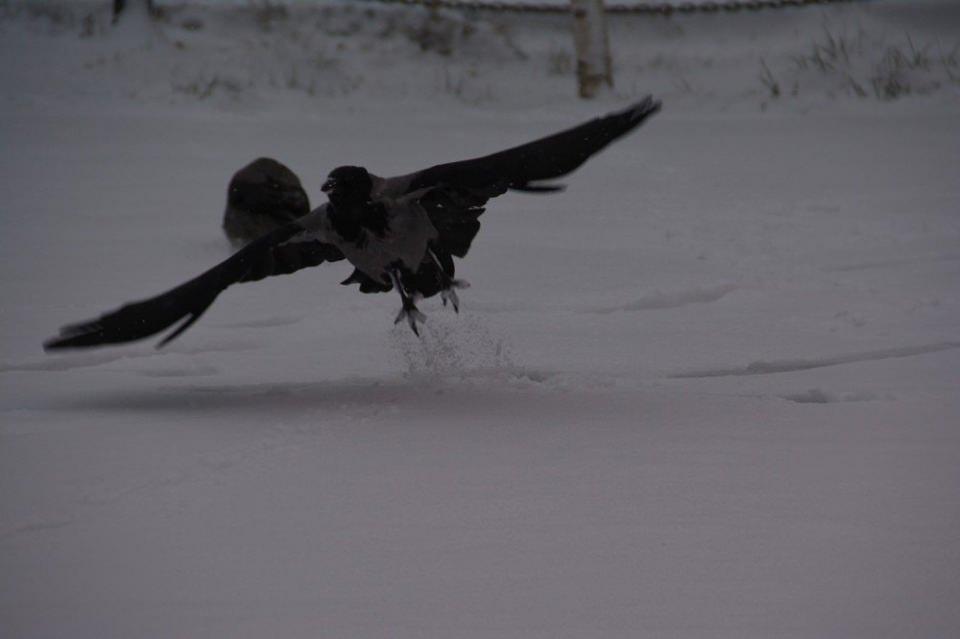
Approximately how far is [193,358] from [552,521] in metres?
2.48

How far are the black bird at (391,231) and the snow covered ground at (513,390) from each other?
331 millimetres

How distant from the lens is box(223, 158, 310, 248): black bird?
6.95 m

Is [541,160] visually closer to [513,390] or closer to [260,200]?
[513,390]

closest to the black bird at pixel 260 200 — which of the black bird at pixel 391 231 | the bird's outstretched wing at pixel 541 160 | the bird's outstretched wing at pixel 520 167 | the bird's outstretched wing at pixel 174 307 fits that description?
the black bird at pixel 391 231

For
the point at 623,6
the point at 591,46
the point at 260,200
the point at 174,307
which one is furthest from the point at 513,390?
the point at 623,6

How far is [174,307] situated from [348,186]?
2.29ft

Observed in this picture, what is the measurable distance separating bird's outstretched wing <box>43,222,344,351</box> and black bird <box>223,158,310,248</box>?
106 inches

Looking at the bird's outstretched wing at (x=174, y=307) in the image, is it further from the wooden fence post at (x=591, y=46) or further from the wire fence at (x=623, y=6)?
the wire fence at (x=623, y=6)

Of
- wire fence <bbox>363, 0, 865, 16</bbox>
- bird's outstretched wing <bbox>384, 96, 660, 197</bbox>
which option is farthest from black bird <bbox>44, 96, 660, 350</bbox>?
wire fence <bbox>363, 0, 865, 16</bbox>

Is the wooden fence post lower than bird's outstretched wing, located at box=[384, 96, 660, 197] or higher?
higher

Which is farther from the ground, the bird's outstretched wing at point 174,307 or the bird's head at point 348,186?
the bird's head at point 348,186

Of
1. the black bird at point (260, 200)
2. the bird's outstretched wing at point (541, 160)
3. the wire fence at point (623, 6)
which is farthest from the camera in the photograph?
the wire fence at point (623, 6)

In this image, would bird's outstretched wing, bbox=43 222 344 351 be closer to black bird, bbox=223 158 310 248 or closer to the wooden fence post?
black bird, bbox=223 158 310 248

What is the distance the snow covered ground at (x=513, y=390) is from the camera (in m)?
2.60
